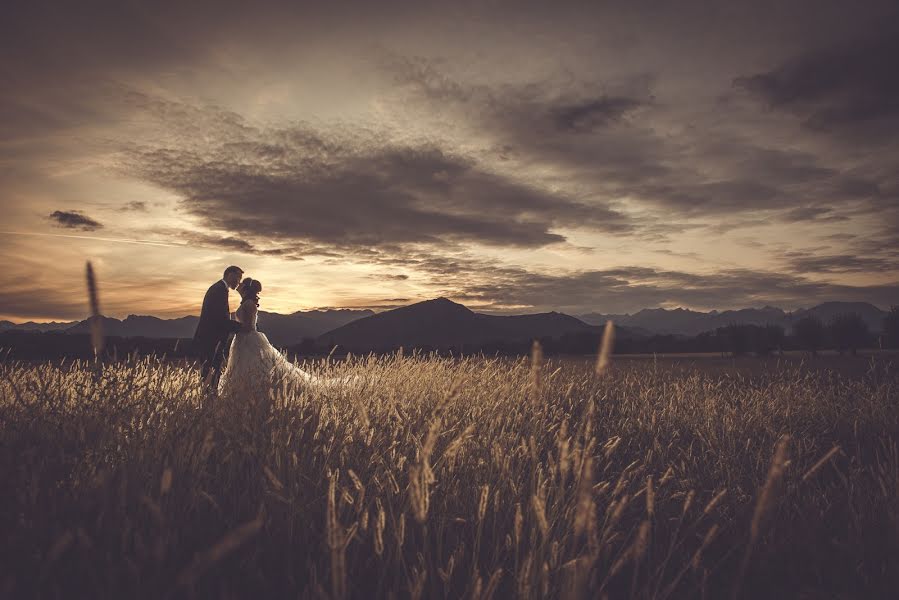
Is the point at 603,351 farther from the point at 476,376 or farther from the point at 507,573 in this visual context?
the point at 476,376

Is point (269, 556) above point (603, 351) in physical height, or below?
below

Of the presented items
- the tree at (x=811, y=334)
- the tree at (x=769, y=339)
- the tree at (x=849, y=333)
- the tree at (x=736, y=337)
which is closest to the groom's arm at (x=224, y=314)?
the tree at (x=736, y=337)

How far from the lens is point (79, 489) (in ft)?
7.74

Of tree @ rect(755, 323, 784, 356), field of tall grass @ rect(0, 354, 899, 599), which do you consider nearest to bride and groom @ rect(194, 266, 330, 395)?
field of tall grass @ rect(0, 354, 899, 599)

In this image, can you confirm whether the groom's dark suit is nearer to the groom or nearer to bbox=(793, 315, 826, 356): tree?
the groom

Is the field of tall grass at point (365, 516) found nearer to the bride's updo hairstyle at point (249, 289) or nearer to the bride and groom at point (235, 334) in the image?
the bride and groom at point (235, 334)

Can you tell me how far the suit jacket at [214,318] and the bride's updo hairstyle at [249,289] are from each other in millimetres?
839

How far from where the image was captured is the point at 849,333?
3647cm

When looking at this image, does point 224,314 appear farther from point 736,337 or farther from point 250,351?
point 736,337

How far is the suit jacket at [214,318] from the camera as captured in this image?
914 centimetres

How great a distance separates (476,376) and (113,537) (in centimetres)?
556

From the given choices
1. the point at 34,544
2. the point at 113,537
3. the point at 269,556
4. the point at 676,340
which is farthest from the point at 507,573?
the point at 676,340

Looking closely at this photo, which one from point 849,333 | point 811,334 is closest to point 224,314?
point 849,333

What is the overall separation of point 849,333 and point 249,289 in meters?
42.7
